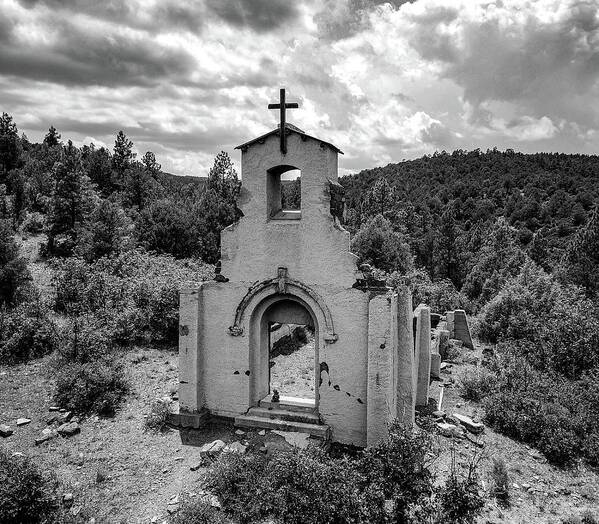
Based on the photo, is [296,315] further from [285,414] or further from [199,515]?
[199,515]

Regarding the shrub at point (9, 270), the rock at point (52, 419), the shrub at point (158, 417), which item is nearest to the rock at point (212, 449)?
the shrub at point (158, 417)

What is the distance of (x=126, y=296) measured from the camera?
17438 mm

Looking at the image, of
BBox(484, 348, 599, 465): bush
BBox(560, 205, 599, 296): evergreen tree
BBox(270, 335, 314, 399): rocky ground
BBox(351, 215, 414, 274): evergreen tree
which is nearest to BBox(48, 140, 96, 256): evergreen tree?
BBox(351, 215, 414, 274): evergreen tree

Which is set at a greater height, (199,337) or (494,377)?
(199,337)

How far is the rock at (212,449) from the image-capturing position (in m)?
8.35

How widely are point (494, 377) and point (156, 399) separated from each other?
986 centimetres

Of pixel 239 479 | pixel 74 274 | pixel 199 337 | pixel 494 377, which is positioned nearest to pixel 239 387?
pixel 199 337

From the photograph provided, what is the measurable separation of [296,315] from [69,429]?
5909 mm

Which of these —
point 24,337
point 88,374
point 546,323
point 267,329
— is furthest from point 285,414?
point 546,323

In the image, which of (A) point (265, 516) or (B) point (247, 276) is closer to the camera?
(A) point (265, 516)

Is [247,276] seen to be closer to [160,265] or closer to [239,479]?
[239,479]

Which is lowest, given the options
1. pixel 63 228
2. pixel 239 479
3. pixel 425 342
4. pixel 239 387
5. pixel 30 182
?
pixel 239 479

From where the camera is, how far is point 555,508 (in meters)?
7.61

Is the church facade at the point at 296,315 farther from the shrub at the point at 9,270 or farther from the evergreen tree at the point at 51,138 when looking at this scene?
the evergreen tree at the point at 51,138
